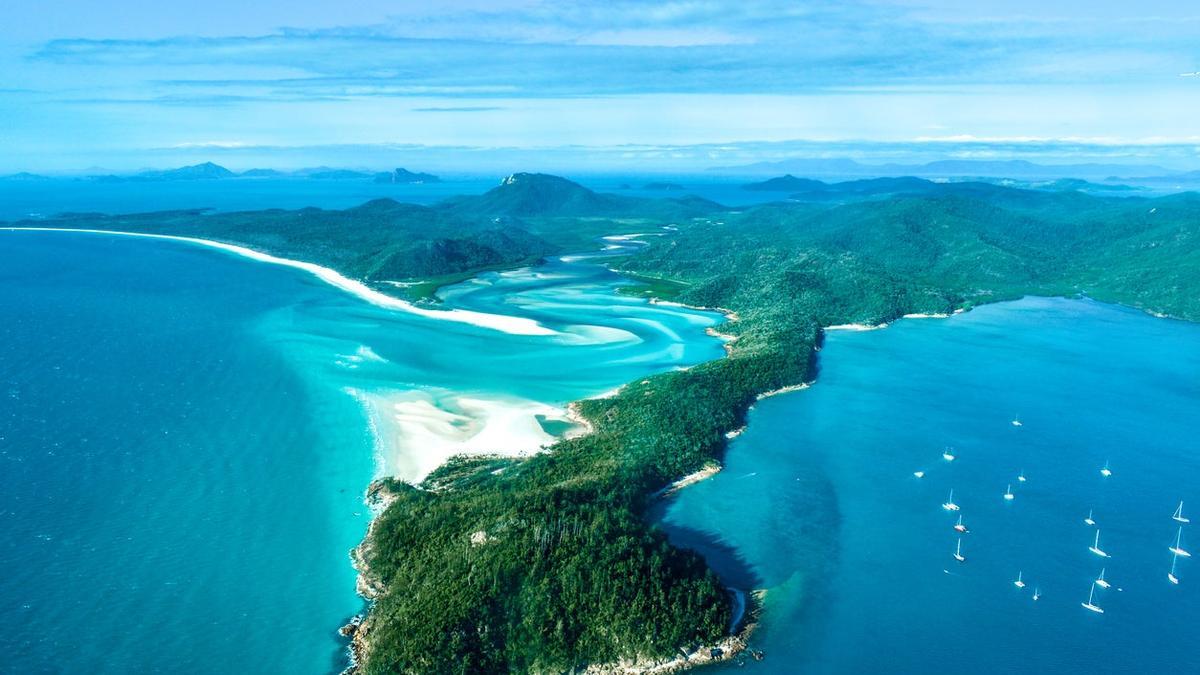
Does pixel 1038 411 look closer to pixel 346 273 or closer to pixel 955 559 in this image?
pixel 955 559

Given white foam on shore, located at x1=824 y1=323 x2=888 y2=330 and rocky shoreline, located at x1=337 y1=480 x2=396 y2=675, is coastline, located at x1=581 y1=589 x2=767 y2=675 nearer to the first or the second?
rocky shoreline, located at x1=337 y1=480 x2=396 y2=675

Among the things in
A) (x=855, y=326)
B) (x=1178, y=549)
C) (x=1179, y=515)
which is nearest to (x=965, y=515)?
(x=1178, y=549)

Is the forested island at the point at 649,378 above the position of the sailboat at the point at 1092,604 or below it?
above

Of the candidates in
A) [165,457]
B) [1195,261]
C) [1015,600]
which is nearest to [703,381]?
[1015,600]

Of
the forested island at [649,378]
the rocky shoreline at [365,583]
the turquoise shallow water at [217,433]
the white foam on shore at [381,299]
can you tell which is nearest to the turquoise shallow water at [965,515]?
the forested island at [649,378]

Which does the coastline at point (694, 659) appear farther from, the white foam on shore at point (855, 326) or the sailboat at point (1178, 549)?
the white foam on shore at point (855, 326)

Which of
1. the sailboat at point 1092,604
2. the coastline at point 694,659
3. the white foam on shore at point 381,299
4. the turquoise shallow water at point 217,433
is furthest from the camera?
the white foam on shore at point 381,299

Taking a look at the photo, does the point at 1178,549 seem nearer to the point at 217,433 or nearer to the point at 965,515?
the point at 965,515
